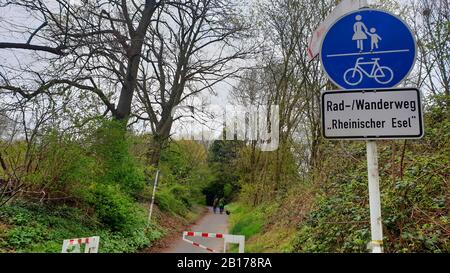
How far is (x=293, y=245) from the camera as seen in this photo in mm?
6777

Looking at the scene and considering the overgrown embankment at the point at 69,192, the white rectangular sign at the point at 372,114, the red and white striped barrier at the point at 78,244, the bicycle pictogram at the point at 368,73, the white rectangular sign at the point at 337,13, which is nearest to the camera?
the white rectangular sign at the point at 372,114

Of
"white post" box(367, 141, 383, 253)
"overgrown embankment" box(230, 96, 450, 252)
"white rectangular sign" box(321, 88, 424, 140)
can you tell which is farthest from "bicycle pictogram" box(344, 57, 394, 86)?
"overgrown embankment" box(230, 96, 450, 252)

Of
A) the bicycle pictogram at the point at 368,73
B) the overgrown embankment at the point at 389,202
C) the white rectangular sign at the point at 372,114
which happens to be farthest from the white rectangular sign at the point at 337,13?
the overgrown embankment at the point at 389,202

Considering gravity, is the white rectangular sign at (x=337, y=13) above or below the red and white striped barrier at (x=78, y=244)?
above

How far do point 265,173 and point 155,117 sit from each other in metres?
6.39

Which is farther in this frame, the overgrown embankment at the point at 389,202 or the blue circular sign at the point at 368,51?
the overgrown embankment at the point at 389,202

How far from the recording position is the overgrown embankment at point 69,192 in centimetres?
771

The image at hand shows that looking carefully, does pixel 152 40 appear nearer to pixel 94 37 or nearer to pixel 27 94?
pixel 94 37

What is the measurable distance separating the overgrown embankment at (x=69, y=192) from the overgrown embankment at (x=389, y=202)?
14.7 ft

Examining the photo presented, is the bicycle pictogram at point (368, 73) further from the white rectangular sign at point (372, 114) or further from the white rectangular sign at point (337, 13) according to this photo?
the white rectangular sign at point (337, 13)

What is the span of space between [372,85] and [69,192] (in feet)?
30.1

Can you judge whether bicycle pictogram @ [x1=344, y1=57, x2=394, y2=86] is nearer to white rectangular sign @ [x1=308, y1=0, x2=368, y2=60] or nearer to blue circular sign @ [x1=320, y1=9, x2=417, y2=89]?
blue circular sign @ [x1=320, y1=9, x2=417, y2=89]

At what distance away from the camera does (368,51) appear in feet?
8.34
